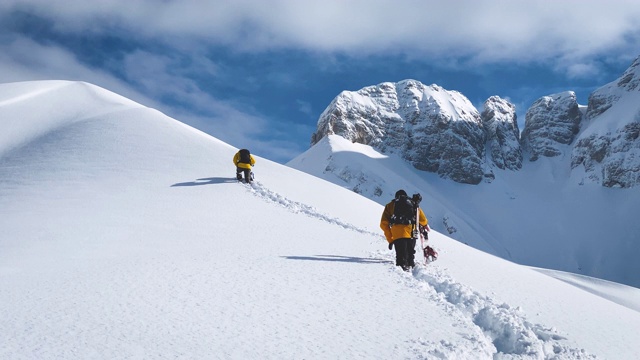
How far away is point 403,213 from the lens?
32.9 feet

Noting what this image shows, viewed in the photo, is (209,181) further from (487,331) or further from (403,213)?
(487,331)

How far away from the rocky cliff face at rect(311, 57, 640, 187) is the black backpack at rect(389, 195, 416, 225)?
4634 inches

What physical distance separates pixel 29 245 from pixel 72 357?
6.09m

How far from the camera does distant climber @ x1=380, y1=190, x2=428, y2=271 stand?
9.77 metres

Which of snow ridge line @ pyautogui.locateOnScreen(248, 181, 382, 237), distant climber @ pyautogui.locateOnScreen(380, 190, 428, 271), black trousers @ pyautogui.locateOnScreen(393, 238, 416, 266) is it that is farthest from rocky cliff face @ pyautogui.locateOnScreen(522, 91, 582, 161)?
black trousers @ pyautogui.locateOnScreen(393, 238, 416, 266)

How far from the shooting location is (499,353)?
571 cm

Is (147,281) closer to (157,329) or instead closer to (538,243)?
(157,329)

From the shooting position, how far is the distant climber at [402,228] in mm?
9773

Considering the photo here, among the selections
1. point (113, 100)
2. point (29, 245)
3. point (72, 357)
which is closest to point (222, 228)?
point (29, 245)

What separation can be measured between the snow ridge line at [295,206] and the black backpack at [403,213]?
138 inches

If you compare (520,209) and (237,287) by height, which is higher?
(520,209)

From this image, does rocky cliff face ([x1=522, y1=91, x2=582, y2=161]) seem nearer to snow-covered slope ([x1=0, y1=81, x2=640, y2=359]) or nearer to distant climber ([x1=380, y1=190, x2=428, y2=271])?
snow-covered slope ([x1=0, y1=81, x2=640, y2=359])

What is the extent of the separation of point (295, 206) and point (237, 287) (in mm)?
9058

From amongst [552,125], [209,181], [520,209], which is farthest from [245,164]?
[552,125]
